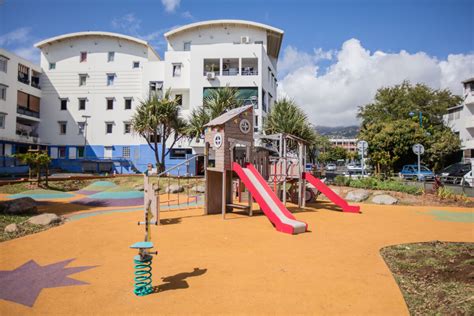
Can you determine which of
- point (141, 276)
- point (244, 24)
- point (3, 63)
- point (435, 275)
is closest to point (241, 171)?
point (435, 275)

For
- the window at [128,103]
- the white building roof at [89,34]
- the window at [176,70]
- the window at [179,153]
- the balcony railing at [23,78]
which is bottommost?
the window at [179,153]

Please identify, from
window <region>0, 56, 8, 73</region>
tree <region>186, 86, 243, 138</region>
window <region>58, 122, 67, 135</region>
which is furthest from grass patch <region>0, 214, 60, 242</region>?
window <region>58, 122, 67, 135</region>

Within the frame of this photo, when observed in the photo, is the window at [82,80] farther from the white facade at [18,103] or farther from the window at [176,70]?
the window at [176,70]

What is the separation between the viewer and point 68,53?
4319 cm

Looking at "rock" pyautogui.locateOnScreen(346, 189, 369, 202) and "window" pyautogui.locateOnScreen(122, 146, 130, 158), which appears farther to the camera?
"window" pyautogui.locateOnScreen(122, 146, 130, 158)

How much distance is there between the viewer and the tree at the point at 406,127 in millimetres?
33812

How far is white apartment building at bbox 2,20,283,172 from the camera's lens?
128ft

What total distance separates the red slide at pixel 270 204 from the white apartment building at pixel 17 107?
31427 millimetres

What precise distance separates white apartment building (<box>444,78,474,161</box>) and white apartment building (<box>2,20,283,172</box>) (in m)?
23.7

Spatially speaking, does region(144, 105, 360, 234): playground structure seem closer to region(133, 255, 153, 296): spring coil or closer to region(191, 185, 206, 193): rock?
region(191, 185, 206, 193): rock

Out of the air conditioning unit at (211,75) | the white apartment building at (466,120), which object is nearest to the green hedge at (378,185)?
the air conditioning unit at (211,75)

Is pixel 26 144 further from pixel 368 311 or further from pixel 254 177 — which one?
pixel 368 311

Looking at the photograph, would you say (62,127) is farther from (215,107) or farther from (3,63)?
(215,107)

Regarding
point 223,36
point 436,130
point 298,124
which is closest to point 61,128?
point 223,36
